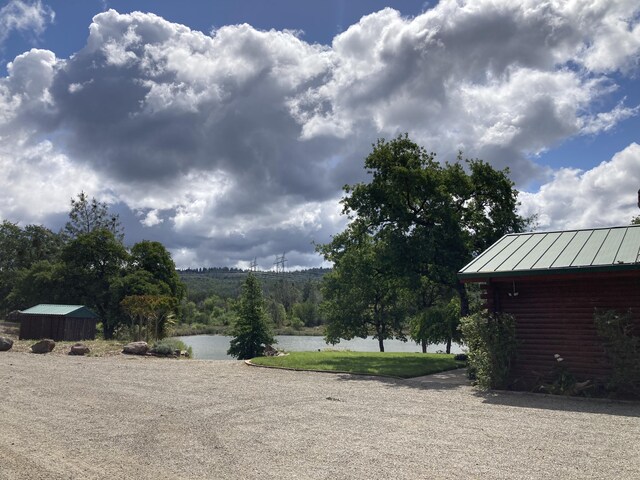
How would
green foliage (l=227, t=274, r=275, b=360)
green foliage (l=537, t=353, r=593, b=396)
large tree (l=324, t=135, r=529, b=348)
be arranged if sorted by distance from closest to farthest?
green foliage (l=537, t=353, r=593, b=396)
large tree (l=324, t=135, r=529, b=348)
green foliage (l=227, t=274, r=275, b=360)

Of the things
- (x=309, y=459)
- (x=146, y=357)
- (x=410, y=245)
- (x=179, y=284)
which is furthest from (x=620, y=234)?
(x=179, y=284)

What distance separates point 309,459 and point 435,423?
2859 mm

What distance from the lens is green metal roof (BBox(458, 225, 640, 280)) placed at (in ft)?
37.2

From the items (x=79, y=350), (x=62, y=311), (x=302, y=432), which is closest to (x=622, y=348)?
(x=302, y=432)

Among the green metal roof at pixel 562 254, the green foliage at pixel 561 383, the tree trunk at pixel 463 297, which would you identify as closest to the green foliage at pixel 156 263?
the tree trunk at pixel 463 297

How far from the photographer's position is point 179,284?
1628 inches

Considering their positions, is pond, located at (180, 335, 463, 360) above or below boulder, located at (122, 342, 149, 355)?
below

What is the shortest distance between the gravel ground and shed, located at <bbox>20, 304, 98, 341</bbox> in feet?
43.6

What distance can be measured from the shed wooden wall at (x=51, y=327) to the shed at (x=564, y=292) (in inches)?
816

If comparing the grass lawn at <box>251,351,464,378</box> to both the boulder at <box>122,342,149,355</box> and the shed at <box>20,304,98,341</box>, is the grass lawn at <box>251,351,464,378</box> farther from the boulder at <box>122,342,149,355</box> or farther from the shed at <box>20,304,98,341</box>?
the shed at <box>20,304,98,341</box>

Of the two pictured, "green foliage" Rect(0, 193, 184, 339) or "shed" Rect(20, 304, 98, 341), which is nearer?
"shed" Rect(20, 304, 98, 341)

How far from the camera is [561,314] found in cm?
1209

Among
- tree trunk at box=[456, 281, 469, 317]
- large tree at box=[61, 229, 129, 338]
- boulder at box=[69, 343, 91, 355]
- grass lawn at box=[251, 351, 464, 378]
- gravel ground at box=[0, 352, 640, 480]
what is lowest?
gravel ground at box=[0, 352, 640, 480]

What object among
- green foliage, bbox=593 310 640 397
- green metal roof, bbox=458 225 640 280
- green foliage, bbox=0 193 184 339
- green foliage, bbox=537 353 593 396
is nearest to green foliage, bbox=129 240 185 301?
green foliage, bbox=0 193 184 339
